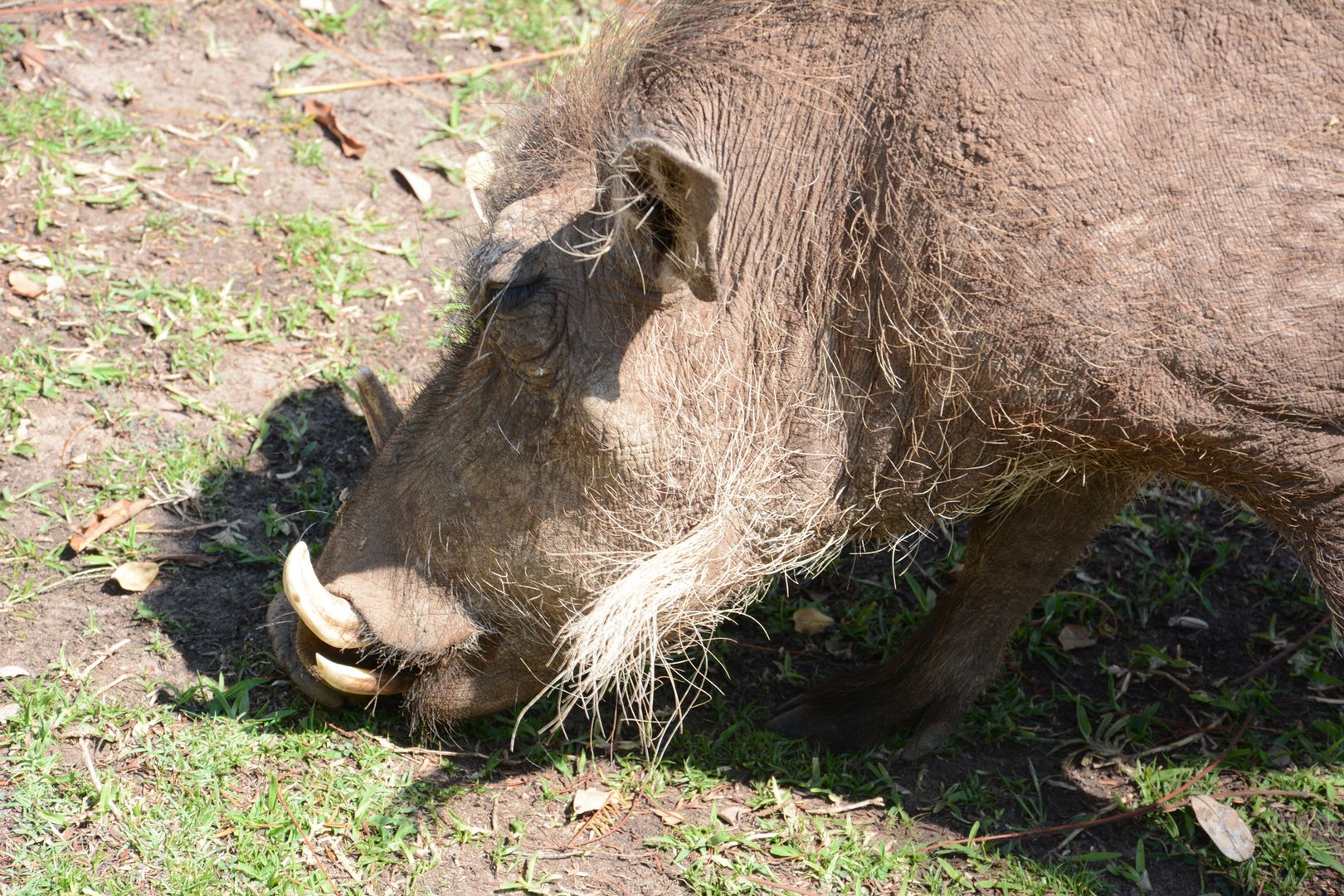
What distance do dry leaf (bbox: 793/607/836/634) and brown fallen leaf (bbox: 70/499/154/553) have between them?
200 centimetres

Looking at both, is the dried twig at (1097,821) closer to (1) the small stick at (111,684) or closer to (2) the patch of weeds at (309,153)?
(1) the small stick at (111,684)

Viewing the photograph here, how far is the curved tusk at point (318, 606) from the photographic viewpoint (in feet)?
8.63

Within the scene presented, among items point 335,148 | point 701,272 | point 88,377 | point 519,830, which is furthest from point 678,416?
point 335,148

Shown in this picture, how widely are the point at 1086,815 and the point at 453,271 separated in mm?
2158

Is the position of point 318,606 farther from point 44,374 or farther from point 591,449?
point 44,374

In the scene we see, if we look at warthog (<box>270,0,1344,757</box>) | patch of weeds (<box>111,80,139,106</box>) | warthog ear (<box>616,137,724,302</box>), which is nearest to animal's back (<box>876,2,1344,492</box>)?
warthog (<box>270,0,1344,757</box>)

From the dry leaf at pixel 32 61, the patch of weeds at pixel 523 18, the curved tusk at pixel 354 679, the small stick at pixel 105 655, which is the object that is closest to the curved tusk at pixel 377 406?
the curved tusk at pixel 354 679

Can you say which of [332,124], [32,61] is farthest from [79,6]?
[332,124]

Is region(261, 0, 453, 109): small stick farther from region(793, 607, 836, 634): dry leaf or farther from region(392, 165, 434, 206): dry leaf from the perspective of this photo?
region(793, 607, 836, 634): dry leaf

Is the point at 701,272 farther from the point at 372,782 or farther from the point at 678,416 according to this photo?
the point at 372,782

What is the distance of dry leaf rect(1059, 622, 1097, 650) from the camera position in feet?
12.0

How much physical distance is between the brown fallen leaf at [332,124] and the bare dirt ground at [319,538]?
4cm

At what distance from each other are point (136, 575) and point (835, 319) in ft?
6.90

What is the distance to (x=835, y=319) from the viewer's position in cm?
248
